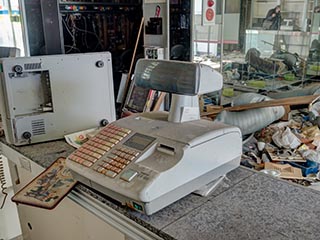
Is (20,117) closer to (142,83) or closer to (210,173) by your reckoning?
(142,83)

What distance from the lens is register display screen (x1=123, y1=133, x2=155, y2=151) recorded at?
97cm

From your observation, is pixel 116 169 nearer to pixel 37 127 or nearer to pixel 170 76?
pixel 170 76

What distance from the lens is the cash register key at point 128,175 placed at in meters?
0.88

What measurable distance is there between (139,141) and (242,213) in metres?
0.35

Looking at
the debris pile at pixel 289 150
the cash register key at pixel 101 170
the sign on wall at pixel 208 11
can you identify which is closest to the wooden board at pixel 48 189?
the cash register key at pixel 101 170

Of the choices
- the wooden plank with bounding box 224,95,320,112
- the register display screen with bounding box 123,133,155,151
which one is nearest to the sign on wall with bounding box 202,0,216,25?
the wooden plank with bounding box 224,95,320,112

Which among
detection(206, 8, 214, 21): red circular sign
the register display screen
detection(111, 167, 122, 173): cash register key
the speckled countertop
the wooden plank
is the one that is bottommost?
the wooden plank

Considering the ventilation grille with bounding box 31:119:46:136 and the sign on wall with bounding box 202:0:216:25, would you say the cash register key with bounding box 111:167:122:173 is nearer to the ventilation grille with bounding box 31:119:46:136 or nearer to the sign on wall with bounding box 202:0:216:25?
the ventilation grille with bounding box 31:119:46:136

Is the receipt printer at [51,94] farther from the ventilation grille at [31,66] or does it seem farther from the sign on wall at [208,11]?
the sign on wall at [208,11]

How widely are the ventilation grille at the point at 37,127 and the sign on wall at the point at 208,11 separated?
3.32 meters

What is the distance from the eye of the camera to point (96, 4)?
3.96 meters

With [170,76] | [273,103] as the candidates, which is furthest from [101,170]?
[273,103]

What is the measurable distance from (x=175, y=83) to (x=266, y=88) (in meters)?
4.31

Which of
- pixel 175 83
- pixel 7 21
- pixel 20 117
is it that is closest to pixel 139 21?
pixel 7 21
